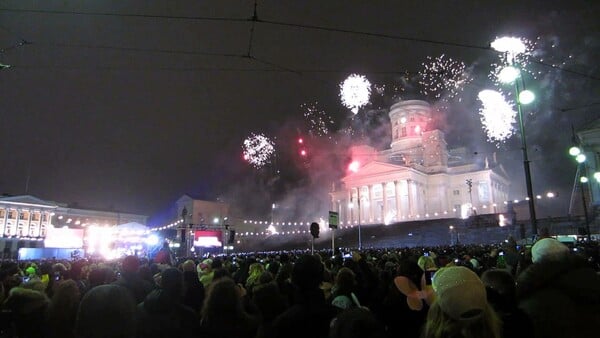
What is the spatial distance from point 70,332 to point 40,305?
962mm

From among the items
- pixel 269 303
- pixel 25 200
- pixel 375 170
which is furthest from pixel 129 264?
pixel 25 200

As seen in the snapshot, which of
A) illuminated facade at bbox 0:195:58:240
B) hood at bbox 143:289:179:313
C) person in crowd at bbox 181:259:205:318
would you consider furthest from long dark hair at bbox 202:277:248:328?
illuminated facade at bbox 0:195:58:240

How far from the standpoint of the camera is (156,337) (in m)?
3.99

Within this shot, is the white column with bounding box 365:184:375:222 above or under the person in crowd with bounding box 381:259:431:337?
above

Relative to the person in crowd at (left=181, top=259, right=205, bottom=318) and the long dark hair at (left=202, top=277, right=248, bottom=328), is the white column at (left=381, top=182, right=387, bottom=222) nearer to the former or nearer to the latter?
the person in crowd at (left=181, top=259, right=205, bottom=318)

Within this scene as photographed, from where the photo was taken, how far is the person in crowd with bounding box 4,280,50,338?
18.1 feet

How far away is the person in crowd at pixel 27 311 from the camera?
5520 millimetres

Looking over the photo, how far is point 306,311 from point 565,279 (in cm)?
211

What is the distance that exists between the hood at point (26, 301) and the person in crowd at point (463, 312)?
538 centimetres

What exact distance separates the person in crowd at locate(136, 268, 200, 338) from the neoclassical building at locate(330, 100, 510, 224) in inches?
2789

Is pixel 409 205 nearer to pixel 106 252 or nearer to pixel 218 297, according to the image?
A: pixel 106 252

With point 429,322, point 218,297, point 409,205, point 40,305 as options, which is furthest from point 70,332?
point 409,205

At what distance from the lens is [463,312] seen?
2258 mm

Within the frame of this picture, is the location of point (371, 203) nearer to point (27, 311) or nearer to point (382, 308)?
point (27, 311)
